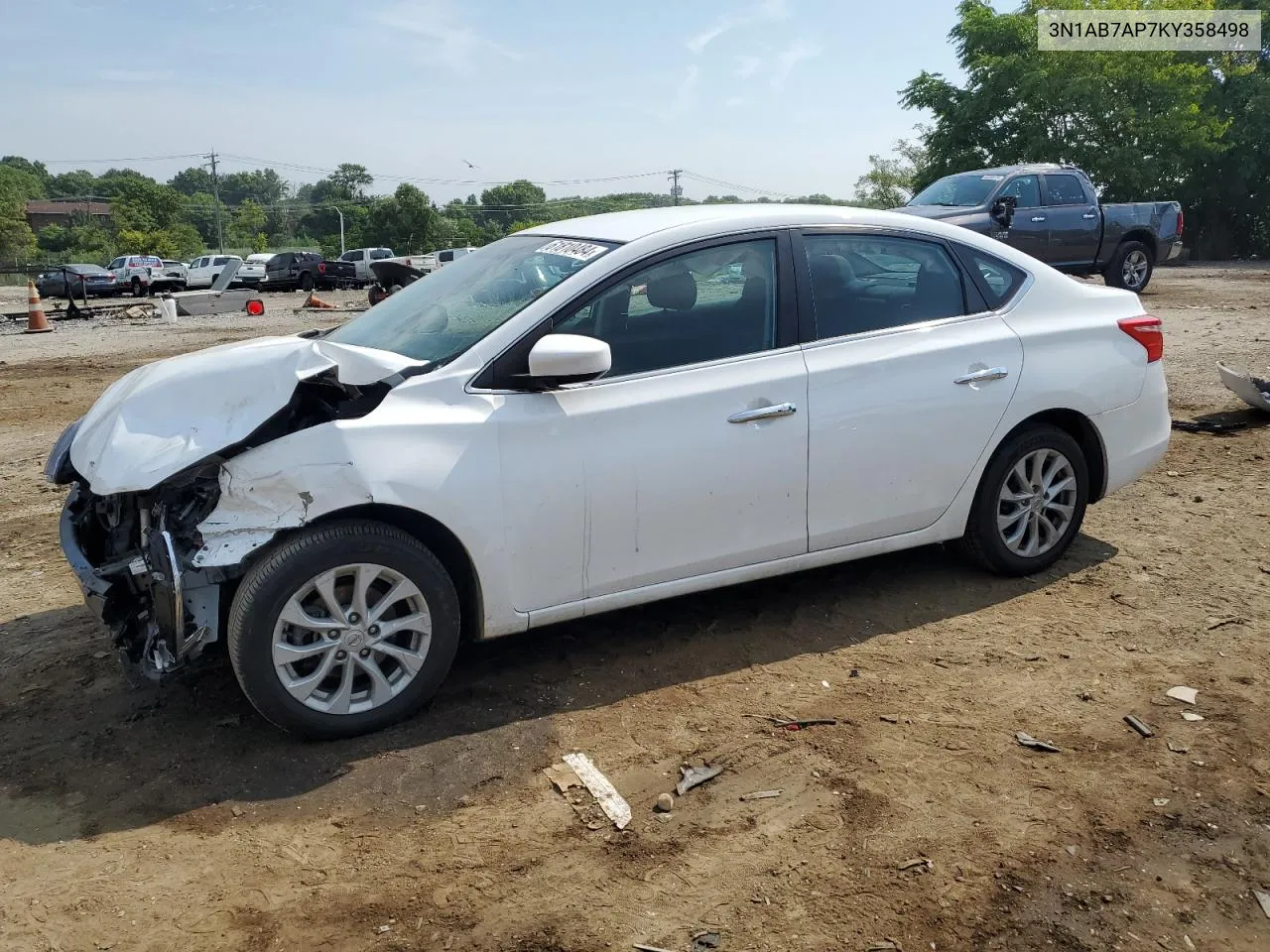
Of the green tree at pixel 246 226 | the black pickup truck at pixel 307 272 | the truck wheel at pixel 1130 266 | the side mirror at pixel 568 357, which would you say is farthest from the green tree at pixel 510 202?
the side mirror at pixel 568 357

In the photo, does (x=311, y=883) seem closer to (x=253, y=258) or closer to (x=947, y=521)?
(x=947, y=521)

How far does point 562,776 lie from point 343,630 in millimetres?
881

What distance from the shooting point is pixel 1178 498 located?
6.01 meters

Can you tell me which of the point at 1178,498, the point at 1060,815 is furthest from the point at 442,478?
the point at 1178,498

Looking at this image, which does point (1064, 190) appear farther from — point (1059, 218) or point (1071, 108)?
point (1071, 108)

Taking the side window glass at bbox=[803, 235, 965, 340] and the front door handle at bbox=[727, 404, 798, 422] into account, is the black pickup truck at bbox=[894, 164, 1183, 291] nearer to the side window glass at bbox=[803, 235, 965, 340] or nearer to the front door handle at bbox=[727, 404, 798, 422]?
the side window glass at bbox=[803, 235, 965, 340]

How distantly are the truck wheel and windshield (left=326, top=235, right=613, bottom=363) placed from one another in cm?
1448

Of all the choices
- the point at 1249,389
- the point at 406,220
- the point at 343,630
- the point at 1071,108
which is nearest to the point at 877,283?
the point at 343,630

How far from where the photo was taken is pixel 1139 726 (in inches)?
138

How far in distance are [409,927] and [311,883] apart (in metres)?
0.37

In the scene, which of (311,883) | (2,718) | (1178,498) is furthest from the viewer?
(1178,498)

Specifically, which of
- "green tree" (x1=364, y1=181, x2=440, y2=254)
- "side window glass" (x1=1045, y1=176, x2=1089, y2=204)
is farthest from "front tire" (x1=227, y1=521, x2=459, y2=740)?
"green tree" (x1=364, y1=181, x2=440, y2=254)

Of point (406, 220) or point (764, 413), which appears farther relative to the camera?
point (406, 220)

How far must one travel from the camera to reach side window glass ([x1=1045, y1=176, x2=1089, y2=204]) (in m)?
15.0
